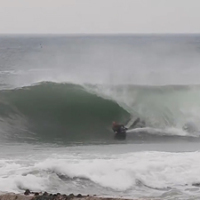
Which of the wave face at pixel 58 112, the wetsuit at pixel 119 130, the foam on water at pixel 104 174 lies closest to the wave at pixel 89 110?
the wave face at pixel 58 112

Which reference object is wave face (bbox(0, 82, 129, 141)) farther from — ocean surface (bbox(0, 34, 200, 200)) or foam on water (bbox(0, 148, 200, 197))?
foam on water (bbox(0, 148, 200, 197))

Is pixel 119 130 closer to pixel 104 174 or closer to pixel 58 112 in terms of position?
pixel 58 112

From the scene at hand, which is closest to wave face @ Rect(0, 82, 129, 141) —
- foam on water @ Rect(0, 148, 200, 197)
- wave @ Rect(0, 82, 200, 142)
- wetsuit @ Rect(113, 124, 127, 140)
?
wave @ Rect(0, 82, 200, 142)

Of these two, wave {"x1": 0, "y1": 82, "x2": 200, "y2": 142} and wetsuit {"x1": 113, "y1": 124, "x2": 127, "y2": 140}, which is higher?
wave {"x1": 0, "y1": 82, "x2": 200, "y2": 142}

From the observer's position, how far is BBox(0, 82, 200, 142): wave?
61.5 feet

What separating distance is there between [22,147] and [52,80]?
1038 centimetres

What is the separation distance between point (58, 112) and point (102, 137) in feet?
11.6

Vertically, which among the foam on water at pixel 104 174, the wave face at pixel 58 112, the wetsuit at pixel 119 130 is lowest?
the foam on water at pixel 104 174

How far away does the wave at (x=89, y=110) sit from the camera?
18.7 metres

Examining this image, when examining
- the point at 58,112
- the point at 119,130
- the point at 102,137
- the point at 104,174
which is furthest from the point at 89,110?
the point at 104,174

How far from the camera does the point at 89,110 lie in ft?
70.6

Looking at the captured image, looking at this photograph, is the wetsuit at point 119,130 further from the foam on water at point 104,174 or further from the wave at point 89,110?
the foam on water at point 104,174

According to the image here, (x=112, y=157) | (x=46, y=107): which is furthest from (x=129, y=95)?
(x=112, y=157)

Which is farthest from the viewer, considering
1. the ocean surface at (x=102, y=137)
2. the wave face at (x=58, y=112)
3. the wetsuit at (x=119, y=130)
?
the wave face at (x=58, y=112)
